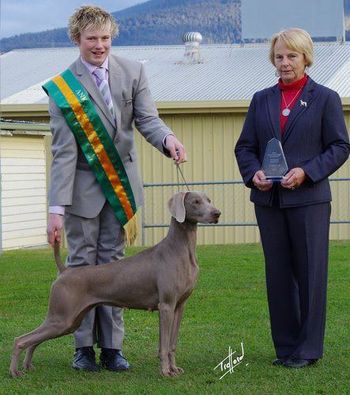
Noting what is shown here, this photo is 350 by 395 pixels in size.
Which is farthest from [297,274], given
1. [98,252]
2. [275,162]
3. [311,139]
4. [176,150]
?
[98,252]

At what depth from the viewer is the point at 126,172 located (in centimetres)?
731

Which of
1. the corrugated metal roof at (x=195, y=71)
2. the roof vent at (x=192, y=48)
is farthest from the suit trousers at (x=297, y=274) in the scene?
the roof vent at (x=192, y=48)

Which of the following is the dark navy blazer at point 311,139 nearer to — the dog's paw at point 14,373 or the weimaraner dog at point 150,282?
the weimaraner dog at point 150,282

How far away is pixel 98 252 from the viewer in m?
7.30

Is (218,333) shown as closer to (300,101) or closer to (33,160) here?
(300,101)

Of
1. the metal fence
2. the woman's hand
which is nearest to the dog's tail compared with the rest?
the woman's hand

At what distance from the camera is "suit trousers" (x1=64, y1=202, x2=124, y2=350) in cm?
723

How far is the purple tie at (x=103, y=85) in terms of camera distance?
23.7 feet

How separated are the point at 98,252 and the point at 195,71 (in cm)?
1749

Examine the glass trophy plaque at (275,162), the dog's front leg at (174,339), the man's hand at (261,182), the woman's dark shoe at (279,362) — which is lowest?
the woman's dark shoe at (279,362)

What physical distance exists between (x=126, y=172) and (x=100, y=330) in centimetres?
110

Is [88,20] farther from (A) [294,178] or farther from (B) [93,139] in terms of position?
(A) [294,178]

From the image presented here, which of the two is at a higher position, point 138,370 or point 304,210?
point 304,210

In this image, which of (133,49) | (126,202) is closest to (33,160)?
(133,49)
